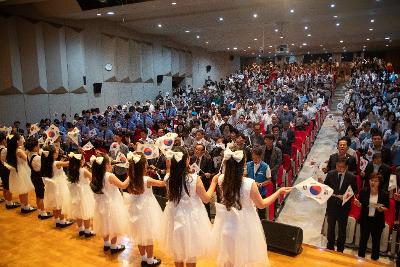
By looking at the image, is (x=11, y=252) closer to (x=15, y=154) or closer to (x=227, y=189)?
(x=15, y=154)

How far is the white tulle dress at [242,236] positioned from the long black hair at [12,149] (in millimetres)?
Result: 4031

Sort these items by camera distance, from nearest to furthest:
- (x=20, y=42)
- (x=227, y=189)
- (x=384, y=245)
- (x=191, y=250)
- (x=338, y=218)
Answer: (x=227, y=189), (x=191, y=250), (x=338, y=218), (x=384, y=245), (x=20, y=42)

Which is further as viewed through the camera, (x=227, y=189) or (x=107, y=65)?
(x=107, y=65)

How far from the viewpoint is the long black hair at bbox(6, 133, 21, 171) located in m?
5.41

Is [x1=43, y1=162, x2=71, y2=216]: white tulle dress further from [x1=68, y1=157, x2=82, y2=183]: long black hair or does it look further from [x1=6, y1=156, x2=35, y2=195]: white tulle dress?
[x1=6, y1=156, x2=35, y2=195]: white tulle dress

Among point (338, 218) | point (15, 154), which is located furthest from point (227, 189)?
point (15, 154)

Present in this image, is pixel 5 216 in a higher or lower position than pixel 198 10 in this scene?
lower

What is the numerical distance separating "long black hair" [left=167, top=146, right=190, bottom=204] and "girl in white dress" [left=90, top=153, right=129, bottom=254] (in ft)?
3.25

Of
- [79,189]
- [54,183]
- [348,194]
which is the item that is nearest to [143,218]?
[79,189]

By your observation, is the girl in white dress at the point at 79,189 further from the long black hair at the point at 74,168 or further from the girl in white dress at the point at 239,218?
the girl in white dress at the point at 239,218

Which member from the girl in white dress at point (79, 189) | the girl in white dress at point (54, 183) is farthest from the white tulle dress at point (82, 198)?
the girl in white dress at point (54, 183)

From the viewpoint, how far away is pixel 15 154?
554cm

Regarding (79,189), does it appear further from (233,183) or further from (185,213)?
(233,183)

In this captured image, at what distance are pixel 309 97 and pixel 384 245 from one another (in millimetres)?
12206
